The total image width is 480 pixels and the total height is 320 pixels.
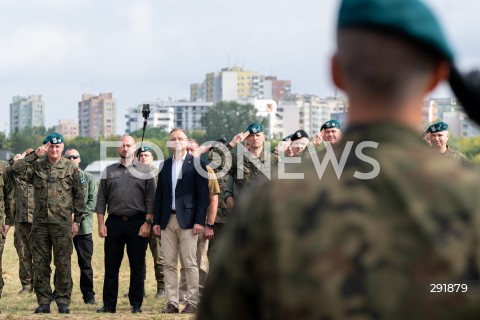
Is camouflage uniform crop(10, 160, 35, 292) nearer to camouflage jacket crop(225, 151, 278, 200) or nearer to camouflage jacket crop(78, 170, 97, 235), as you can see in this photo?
camouflage jacket crop(78, 170, 97, 235)

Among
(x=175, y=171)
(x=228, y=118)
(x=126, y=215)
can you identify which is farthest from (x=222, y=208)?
(x=228, y=118)

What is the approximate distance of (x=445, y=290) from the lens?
277 cm

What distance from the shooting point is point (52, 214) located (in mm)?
15172

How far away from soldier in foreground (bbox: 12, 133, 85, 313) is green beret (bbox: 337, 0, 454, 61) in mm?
12461

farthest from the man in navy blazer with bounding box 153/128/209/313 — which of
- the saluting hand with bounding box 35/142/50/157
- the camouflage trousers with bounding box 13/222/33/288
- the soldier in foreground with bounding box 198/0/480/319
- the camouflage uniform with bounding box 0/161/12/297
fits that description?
the soldier in foreground with bounding box 198/0/480/319

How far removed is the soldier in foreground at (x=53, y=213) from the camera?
15.2 m

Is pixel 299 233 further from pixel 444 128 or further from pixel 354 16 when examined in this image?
pixel 444 128

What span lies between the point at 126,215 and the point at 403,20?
1244cm

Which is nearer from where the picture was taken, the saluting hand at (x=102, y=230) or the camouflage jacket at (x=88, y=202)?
the saluting hand at (x=102, y=230)

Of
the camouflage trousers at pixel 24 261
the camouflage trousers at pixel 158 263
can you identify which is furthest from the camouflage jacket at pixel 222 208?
the camouflage trousers at pixel 24 261

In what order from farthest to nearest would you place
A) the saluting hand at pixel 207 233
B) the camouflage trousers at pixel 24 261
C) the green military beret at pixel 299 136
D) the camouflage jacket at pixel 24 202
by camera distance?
the camouflage trousers at pixel 24 261 < the camouflage jacket at pixel 24 202 < the green military beret at pixel 299 136 < the saluting hand at pixel 207 233

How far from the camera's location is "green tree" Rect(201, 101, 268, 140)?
615 feet

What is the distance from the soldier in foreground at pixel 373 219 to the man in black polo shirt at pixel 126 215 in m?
12.2

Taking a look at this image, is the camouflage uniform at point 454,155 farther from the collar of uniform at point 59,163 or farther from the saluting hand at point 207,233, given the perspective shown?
the collar of uniform at point 59,163
